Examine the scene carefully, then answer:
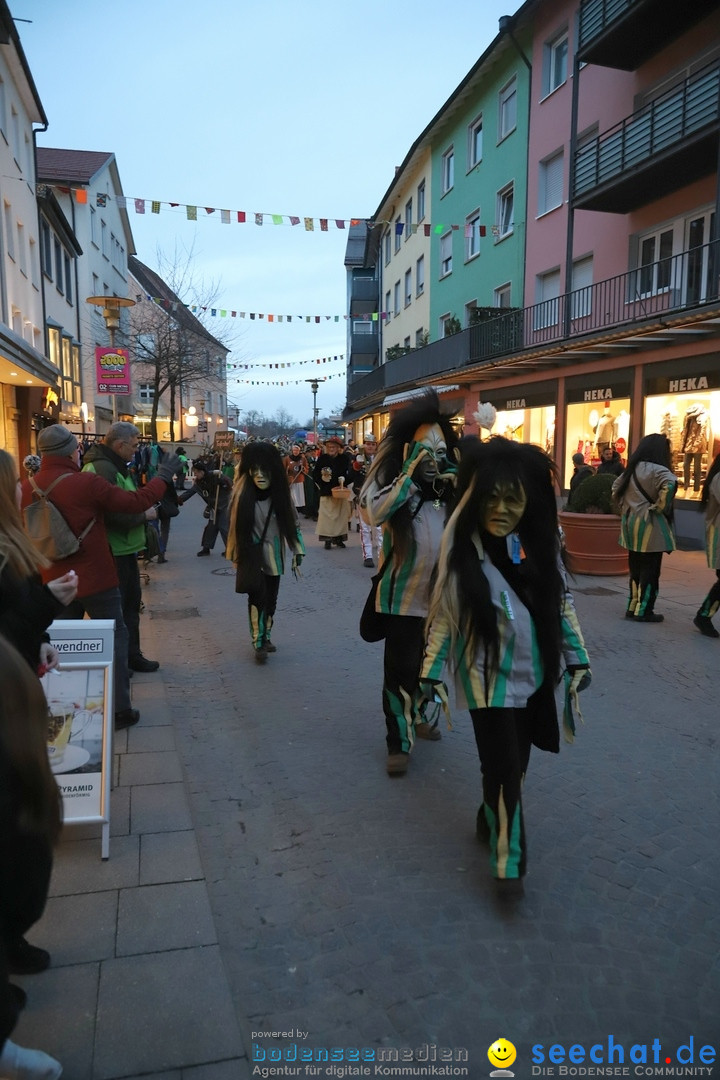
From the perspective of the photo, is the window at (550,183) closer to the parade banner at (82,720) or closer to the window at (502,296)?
the window at (502,296)

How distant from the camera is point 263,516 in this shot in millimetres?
6000

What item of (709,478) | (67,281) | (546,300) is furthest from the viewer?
(67,281)

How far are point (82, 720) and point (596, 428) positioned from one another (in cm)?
1493

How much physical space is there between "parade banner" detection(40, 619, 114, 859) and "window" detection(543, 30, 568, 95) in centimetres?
1974

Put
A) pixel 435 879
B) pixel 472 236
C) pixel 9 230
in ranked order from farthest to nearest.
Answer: pixel 472 236, pixel 9 230, pixel 435 879

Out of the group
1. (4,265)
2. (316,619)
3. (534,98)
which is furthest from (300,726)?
(534,98)

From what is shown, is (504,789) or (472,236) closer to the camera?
(504,789)

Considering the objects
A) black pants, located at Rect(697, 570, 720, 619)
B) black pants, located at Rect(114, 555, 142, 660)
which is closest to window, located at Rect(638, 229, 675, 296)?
black pants, located at Rect(697, 570, 720, 619)

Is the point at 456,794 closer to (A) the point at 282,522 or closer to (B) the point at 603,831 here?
(B) the point at 603,831

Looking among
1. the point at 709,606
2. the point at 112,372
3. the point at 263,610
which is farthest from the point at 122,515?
the point at 112,372

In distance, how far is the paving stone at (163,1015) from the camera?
6.74 ft

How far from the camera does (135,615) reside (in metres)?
5.50

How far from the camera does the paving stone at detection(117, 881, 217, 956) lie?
2.52m

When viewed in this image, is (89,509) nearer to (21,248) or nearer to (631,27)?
(631,27)
